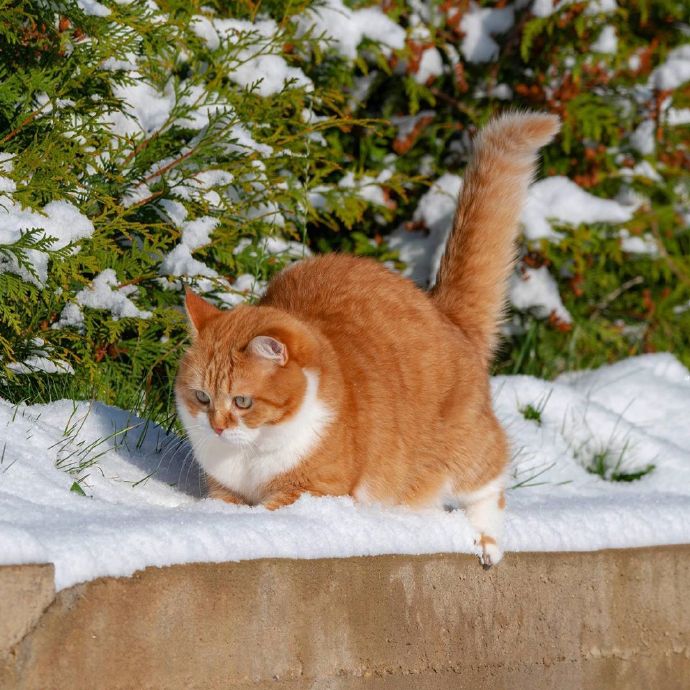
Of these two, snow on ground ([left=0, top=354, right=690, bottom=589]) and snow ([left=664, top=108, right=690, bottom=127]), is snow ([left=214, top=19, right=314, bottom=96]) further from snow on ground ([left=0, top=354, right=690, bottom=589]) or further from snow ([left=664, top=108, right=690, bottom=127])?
snow ([left=664, top=108, right=690, bottom=127])

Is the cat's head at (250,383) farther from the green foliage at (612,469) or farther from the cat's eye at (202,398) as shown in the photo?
the green foliage at (612,469)

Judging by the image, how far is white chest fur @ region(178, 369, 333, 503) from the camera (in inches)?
115

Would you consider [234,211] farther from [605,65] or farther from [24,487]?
[605,65]

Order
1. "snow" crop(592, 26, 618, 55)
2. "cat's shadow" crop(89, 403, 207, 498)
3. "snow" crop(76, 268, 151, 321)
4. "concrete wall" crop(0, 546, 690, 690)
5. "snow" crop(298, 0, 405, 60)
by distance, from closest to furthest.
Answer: "concrete wall" crop(0, 546, 690, 690) → "cat's shadow" crop(89, 403, 207, 498) → "snow" crop(76, 268, 151, 321) → "snow" crop(298, 0, 405, 60) → "snow" crop(592, 26, 618, 55)

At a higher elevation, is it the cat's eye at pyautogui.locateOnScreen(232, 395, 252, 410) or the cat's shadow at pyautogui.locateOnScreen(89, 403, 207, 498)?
the cat's eye at pyautogui.locateOnScreen(232, 395, 252, 410)

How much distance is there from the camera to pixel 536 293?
539 centimetres

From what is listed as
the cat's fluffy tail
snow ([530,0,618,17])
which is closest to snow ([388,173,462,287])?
snow ([530,0,618,17])

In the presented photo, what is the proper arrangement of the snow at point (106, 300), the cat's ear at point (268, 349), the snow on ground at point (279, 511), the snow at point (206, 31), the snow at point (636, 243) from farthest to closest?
the snow at point (636, 243) < the snow at point (206, 31) < the snow at point (106, 300) < the cat's ear at point (268, 349) < the snow on ground at point (279, 511)

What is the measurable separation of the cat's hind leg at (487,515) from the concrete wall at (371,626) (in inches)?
2.1

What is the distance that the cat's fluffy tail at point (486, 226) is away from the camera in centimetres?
360

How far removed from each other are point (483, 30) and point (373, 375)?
292cm

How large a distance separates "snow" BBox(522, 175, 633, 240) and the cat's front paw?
2541 millimetres

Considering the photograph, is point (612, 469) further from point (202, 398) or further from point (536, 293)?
point (202, 398)

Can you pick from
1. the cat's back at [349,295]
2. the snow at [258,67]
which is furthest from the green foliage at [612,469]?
the snow at [258,67]
